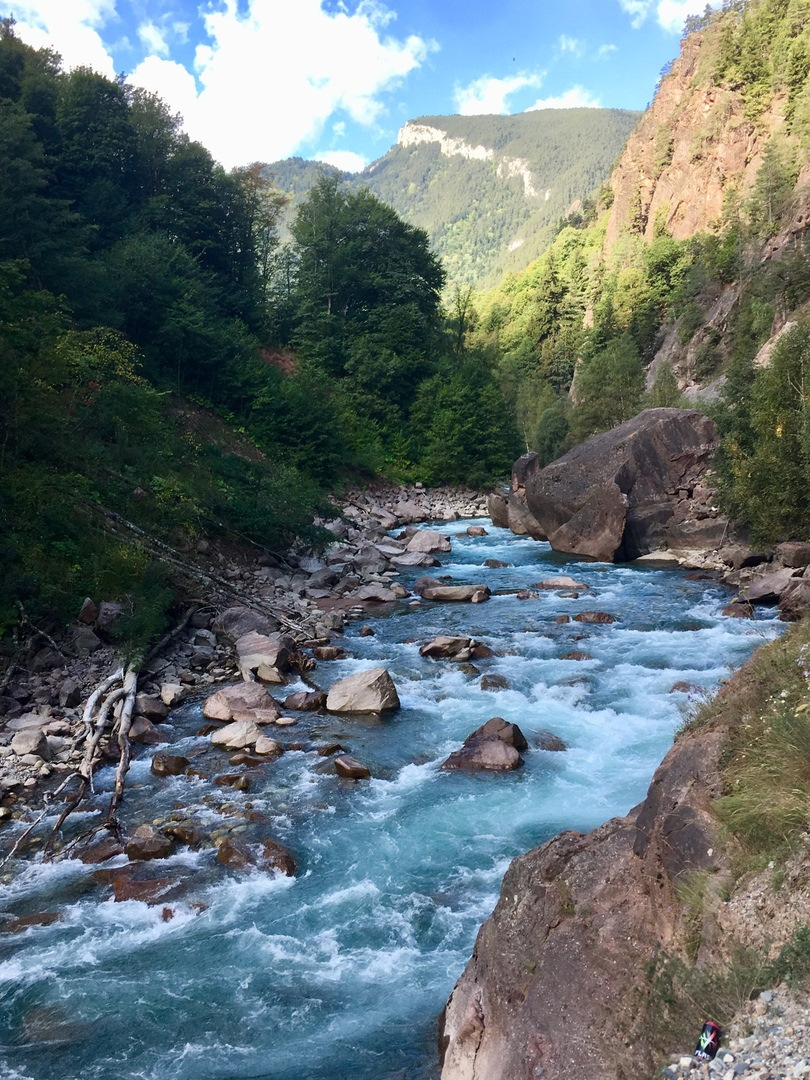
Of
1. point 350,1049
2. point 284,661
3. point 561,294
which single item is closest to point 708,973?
point 350,1049

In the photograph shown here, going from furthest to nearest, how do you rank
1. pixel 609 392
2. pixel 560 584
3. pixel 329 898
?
pixel 609 392 → pixel 560 584 → pixel 329 898

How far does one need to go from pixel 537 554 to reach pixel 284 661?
14.8 m

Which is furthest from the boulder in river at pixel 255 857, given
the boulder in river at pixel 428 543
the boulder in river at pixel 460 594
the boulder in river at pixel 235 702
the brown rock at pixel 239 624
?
the boulder in river at pixel 428 543

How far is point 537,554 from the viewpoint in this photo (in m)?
28.2

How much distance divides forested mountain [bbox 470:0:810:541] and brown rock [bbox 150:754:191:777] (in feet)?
54.5

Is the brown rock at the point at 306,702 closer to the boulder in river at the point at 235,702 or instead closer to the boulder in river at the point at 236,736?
the boulder in river at the point at 235,702

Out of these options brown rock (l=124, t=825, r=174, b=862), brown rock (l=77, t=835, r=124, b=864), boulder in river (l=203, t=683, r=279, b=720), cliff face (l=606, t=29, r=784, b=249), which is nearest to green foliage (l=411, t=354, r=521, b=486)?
boulder in river (l=203, t=683, r=279, b=720)

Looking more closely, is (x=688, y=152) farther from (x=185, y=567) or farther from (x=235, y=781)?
(x=235, y=781)

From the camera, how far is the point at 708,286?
56.8 m

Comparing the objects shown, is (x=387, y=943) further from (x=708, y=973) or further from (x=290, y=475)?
(x=290, y=475)

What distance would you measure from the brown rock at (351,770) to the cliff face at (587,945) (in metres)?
4.84

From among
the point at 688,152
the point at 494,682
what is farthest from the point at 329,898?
the point at 688,152

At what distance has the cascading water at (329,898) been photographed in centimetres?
648

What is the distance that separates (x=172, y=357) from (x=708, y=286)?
4190cm
